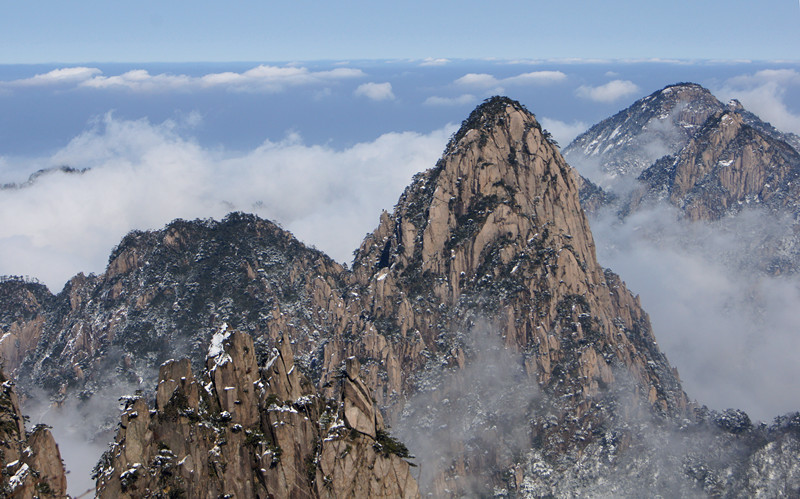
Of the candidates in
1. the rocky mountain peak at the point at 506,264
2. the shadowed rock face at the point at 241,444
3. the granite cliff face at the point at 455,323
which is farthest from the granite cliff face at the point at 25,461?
the rocky mountain peak at the point at 506,264

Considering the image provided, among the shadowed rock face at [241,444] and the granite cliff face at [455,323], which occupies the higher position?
the shadowed rock face at [241,444]

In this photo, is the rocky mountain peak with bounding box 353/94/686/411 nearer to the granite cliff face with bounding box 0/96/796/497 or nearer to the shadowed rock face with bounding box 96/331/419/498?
the granite cliff face with bounding box 0/96/796/497

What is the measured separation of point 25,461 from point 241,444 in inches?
765

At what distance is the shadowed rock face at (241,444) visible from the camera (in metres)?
72.6

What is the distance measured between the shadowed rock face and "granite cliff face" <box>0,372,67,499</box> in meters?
5.91

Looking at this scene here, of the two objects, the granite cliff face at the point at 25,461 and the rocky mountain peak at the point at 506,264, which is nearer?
the granite cliff face at the point at 25,461

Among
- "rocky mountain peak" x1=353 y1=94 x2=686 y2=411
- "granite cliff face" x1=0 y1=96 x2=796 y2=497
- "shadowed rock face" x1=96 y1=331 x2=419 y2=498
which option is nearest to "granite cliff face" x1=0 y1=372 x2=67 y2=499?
"shadowed rock face" x1=96 y1=331 x2=419 y2=498

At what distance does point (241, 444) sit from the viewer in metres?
74.9

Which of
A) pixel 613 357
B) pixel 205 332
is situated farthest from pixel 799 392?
pixel 205 332

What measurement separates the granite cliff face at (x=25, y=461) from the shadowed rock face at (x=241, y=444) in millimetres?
5913

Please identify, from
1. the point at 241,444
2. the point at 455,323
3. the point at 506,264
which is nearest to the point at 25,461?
the point at 241,444

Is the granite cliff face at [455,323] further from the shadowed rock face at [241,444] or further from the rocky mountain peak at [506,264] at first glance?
the shadowed rock face at [241,444]

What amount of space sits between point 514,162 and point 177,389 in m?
114

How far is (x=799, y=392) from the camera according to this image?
197500 millimetres
